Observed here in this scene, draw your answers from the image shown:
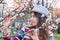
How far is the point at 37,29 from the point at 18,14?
0.88 feet

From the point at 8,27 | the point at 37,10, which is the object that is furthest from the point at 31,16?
the point at 8,27

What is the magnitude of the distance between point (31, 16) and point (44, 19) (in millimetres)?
151

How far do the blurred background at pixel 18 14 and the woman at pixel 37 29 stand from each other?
0.05 metres

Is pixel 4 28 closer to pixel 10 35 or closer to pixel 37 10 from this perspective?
pixel 10 35

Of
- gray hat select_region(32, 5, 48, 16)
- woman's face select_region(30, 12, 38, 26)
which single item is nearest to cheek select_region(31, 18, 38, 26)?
woman's face select_region(30, 12, 38, 26)

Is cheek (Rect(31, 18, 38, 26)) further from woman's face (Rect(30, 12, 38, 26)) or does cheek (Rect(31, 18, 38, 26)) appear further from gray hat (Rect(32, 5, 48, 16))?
gray hat (Rect(32, 5, 48, 16))

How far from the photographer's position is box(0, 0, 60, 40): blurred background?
114 inches

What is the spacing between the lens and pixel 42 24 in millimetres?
2941

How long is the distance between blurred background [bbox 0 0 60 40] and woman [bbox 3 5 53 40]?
0.05 metres

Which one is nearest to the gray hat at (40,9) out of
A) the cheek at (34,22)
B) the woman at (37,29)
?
the woman at (37,29)

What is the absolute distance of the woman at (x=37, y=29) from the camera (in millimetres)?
2912

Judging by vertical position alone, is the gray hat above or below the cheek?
above

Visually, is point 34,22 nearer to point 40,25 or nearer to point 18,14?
point 40,25

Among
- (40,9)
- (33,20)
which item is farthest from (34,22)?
Answer: (40,9)
